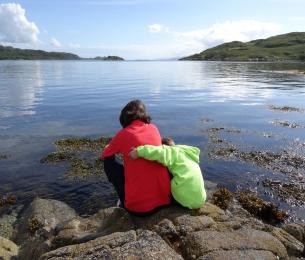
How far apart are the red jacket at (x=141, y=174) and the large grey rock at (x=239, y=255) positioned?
2.23 m

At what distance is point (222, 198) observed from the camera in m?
15.7

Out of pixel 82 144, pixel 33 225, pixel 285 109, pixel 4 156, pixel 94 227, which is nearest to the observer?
pixel 94 227

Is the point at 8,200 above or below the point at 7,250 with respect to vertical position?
below

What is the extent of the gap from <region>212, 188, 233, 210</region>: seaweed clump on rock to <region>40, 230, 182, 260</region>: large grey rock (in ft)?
24.2

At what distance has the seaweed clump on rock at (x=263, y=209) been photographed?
49.3ft

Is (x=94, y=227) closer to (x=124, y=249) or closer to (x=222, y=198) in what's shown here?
(x=124, y=249)

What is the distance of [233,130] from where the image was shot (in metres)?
30.0

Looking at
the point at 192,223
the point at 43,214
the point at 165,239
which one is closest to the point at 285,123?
the point at 43,214

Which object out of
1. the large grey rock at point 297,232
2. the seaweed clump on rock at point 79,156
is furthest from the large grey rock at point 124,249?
the seaweed clump on rock at point 79,156

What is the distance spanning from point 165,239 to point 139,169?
1.79m

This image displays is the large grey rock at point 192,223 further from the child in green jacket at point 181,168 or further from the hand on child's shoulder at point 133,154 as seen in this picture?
the hand on child's shoulder at point 133,154

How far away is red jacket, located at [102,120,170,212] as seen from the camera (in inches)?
370

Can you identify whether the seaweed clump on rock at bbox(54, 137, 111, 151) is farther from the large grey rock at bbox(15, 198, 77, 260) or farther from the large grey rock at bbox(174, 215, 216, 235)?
the large grey rock at bbox(174, 215, 216, 235)

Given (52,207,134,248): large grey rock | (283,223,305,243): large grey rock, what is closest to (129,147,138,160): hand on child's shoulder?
(52,207,134,248): large grey rock
